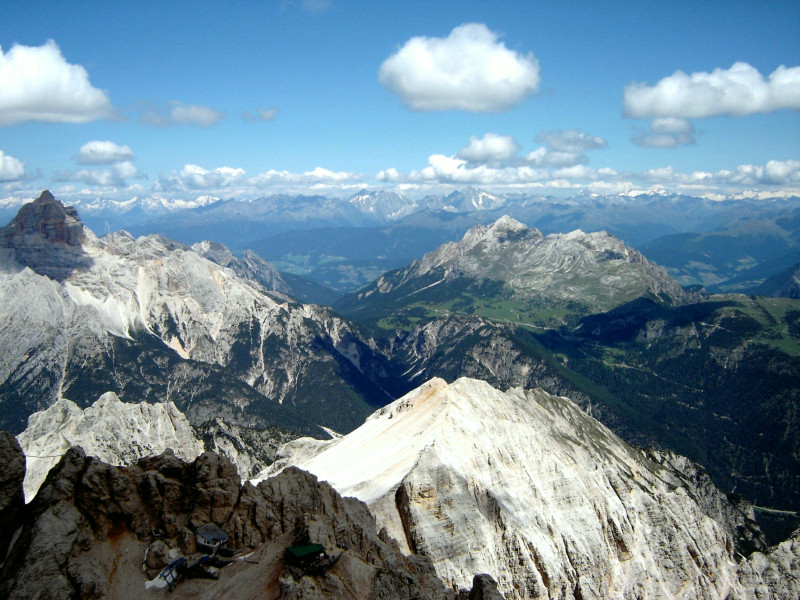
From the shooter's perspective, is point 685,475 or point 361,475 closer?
point 361,475

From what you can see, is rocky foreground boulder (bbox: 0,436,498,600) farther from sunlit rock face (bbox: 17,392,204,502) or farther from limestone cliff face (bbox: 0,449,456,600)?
sunlit rock face (bbox: 17,392,204,502)

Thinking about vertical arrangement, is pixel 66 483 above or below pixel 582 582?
above

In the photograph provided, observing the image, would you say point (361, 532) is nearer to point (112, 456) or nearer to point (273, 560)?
point (273, 560)

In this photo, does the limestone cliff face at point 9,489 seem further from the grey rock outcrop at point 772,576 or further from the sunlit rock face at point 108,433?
the grey rock outcrop at point 772,576

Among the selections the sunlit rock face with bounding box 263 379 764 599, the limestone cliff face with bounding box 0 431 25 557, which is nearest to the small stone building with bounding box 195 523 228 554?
the limestone cliff face with bounding box 0 431 25 557

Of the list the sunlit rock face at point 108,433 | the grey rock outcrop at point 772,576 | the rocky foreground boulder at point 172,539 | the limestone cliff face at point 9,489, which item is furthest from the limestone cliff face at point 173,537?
the sunlit rock face at point 108,433

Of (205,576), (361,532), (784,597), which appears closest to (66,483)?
(205,576)

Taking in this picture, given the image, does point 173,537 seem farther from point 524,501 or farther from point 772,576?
point 772,576
